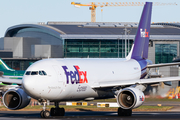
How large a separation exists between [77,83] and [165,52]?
83741 mm

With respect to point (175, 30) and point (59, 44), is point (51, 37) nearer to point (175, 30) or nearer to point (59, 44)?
point (59, 44)

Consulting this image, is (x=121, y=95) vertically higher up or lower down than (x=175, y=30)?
lower down

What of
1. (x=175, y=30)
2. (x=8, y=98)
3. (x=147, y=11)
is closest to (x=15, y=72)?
(x=147, y=11)

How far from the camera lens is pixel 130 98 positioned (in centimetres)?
3216

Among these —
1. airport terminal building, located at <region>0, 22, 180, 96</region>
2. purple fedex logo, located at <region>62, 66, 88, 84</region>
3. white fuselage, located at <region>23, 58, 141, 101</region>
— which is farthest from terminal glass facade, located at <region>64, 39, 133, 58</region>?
purple fedex logo, located at <region>62, 66, 88, 84</region>

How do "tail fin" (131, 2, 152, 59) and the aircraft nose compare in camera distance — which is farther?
"tail fin" (131, 2, 152, 59)

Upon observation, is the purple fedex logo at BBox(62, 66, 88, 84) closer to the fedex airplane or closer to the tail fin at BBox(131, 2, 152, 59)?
the fedex airplane

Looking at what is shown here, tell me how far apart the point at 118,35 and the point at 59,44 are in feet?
59.7

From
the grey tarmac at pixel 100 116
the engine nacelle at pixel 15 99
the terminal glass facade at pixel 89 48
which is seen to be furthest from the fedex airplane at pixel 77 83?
the terminal glass facade at pixel 89 48

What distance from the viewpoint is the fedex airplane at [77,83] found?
96.3 feet

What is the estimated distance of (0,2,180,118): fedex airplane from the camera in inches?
1155

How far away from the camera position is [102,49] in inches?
4441

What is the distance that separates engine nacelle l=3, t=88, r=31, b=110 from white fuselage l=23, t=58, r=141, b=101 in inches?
122

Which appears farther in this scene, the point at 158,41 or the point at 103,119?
the point at 158,41
